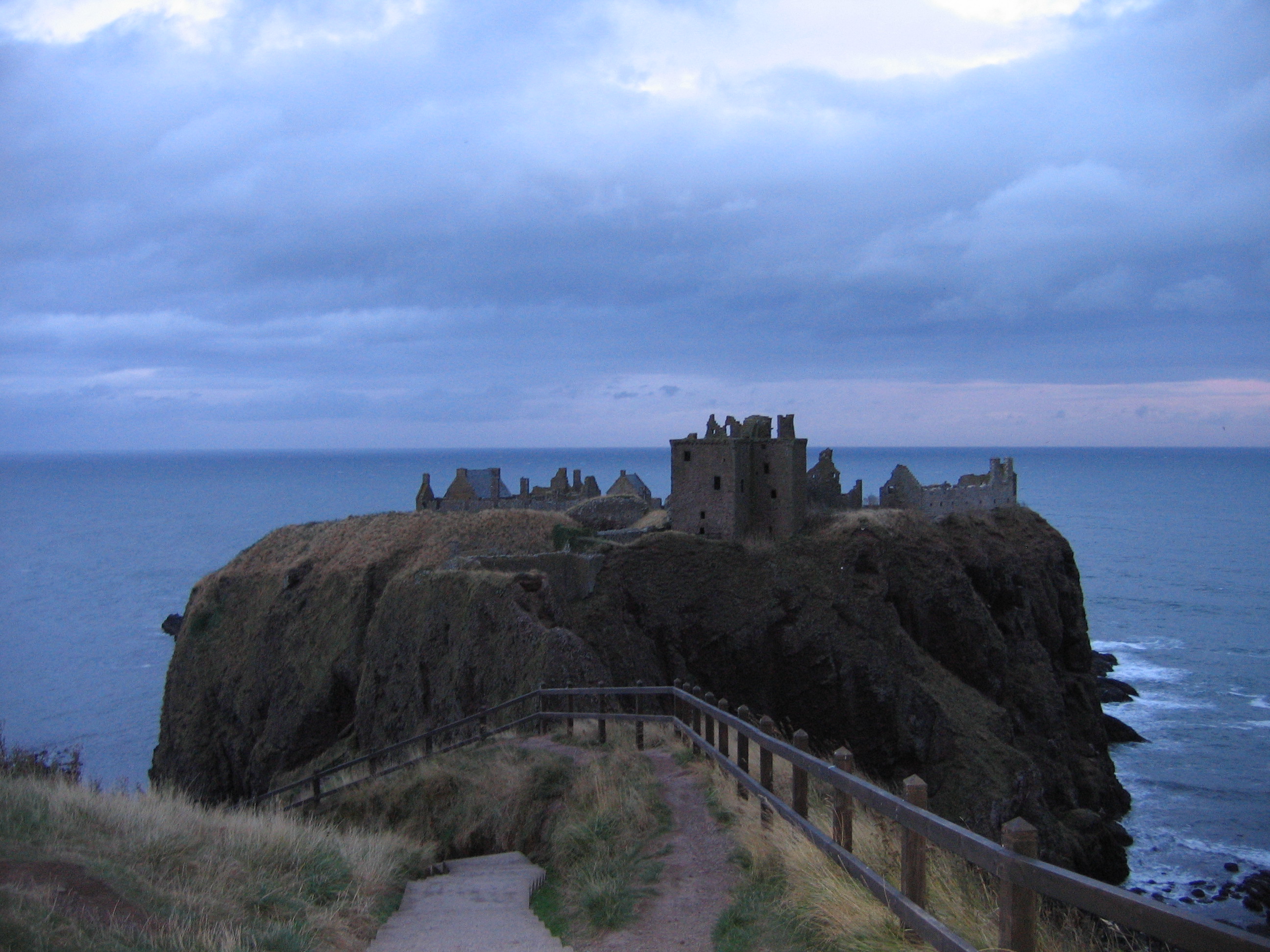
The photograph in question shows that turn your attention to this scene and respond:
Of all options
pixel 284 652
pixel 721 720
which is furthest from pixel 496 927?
pixel 284 652

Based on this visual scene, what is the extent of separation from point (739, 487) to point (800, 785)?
41.5m

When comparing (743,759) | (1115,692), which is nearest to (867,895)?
(743,759)

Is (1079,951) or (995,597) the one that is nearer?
(1079,951)

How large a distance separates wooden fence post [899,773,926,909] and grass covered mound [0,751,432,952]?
5.05 m

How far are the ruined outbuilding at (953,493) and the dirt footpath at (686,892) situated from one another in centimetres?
4534

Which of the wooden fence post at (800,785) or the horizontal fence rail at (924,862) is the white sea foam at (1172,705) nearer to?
the horizontal fence rail at (924,862)

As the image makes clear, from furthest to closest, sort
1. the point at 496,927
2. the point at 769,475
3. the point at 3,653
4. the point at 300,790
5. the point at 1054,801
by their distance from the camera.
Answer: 1. the point at 3,653
2. the point at 769,475
3. the point at 1054,801
4. the point at 300,790
5. the point at 496,927

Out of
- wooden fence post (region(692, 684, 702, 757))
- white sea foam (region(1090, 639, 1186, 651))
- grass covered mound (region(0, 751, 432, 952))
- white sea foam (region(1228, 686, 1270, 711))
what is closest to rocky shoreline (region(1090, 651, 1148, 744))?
white sea foam (region(1090, 639, 1186, 651))

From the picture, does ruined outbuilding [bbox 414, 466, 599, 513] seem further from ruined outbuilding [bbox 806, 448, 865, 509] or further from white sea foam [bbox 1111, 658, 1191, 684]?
white sea foam [bbox 1111, 658, 1191, 684]

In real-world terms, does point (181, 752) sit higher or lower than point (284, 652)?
lower

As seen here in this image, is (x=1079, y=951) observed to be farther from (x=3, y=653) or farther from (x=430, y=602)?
(x=3, y=653)

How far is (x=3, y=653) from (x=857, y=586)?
258ft

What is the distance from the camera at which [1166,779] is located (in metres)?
56.0

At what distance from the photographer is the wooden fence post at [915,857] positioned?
7.02 m
